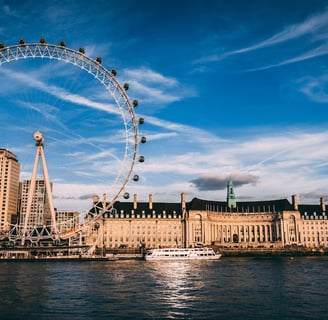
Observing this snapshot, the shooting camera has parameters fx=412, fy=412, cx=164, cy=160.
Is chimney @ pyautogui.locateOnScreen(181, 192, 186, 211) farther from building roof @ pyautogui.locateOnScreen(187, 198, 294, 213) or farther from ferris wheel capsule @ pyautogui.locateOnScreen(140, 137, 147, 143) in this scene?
ferris wheel capsule @ pyautogui.locateOnScreen(140, 137, 147, 143)

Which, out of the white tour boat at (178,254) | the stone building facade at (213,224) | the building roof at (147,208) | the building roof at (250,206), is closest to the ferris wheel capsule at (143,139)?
the white tour boat at (178,254)

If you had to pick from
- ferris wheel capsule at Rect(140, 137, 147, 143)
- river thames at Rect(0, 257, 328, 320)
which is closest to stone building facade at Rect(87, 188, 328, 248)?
ferris wheel capsule at Rect(140, 137, 147, 143)

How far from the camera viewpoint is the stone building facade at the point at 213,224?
15050cm

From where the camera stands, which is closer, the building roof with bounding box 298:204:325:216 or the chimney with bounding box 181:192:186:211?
the chimney with bounding box 181:192:186:211

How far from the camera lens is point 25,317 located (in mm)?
29516

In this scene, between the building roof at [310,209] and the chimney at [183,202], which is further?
the building roof at [310,209]

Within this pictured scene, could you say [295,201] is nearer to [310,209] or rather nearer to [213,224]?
[310,209]

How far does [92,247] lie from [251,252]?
59.0 metres

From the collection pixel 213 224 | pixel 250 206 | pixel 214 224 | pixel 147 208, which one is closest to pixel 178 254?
pixel 147 208

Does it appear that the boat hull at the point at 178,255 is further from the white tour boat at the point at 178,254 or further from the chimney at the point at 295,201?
the chimney at the point at 295,201

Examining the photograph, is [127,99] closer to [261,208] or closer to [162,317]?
[162,317]

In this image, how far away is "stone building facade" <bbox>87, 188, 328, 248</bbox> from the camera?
150m

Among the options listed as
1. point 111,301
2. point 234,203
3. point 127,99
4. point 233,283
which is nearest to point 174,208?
point 234,203

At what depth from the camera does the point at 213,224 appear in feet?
527
